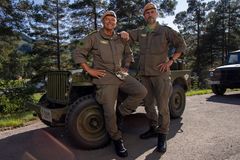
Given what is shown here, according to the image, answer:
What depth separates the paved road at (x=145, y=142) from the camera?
5020mm

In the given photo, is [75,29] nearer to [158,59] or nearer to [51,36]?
[51,36]

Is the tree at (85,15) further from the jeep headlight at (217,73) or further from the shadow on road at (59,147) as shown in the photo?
the shadow on road at (59,147)

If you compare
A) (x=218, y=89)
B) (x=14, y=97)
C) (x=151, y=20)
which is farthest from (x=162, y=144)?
(x=218, y=89)

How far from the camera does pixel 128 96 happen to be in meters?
5.54

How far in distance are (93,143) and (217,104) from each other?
204 inches

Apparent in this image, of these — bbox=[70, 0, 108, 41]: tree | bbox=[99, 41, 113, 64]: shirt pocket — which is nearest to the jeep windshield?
bbox=[99, 41, 113, 64]: shirt pocket

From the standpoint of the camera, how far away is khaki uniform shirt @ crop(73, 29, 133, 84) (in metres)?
5.23

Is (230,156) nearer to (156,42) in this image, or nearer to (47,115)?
(156,42)

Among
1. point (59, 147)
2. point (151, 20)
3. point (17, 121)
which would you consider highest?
point (151, 20)

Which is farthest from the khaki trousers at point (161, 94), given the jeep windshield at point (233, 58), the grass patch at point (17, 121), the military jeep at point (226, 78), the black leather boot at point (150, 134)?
the jeep windshield at point (233, 58)

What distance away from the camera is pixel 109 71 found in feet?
17.2

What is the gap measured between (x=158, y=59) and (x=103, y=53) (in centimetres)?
91

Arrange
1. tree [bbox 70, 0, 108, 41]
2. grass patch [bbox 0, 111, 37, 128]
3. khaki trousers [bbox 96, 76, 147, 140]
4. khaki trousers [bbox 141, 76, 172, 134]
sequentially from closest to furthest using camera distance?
1. khaki trousers [bbox 96, 76, 147, 140]
2. khaki trousers [bbox 141, 76, 172, 134]
3. grass patch [bbox 0, 111, 37, 128]
4. tree [bbox 70, 0, 108, 41]

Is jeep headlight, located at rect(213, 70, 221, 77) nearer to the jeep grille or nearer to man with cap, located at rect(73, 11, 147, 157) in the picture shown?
man with cap, located at rect(73, 11, 147, 157)
